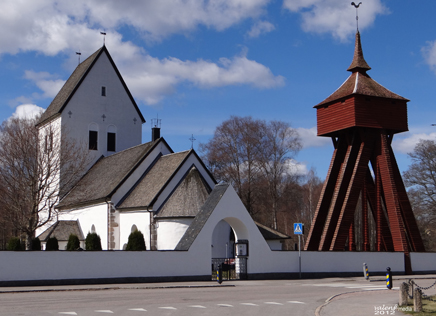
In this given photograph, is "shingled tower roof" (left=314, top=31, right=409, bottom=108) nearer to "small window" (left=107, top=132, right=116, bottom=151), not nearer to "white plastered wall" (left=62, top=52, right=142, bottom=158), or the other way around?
"white plastered wall" (left=62, top=52, right=142, bottom=158)

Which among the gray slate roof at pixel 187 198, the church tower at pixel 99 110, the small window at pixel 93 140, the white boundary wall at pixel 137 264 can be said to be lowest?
the white boundary wall at pixel 137 264

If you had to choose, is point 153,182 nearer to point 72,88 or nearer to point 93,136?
point 93,136

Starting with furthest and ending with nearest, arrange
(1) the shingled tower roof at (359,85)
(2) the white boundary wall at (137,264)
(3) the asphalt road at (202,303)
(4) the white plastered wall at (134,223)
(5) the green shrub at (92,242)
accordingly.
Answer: (4) the white plastered wall at (134,223)
(1) the shingled tower roof at (359,85)
(5) the green shrub at (92,242)
(2) the white boundary wall at (137,264)
(3) the asphalt road at (202,303)

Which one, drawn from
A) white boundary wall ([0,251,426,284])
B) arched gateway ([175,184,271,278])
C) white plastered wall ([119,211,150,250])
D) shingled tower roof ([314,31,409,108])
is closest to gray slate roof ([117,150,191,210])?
white plastered wall ([119,211,150,250])

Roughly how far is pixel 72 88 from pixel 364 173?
2807cm

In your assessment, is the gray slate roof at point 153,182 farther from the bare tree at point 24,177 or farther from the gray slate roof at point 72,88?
the gray slate roof at point 72,88

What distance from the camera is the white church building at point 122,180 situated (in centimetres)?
3300

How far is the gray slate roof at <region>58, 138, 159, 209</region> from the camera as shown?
38.7 m

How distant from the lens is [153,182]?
36.3 meters

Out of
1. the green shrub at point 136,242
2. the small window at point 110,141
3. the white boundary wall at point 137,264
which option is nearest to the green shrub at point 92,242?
the green shrub at point 136,242

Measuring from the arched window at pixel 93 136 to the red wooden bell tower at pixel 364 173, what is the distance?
22573mm

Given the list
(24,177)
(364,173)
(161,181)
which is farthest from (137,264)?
(364,173)

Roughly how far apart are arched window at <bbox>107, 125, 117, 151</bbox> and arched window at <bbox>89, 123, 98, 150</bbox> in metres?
1.20

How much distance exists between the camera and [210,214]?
982 inches
